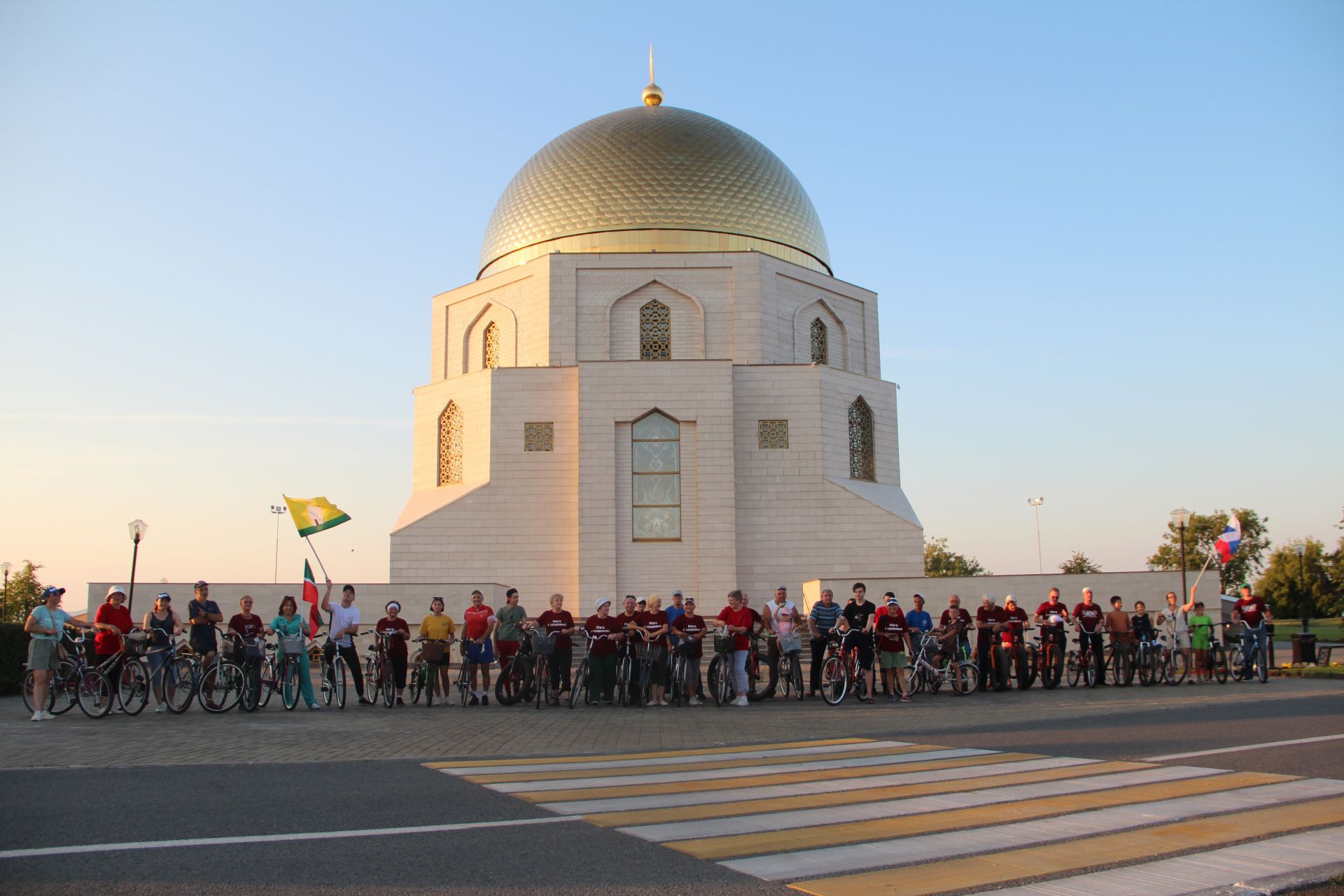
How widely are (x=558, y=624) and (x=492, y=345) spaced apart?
17.3 m

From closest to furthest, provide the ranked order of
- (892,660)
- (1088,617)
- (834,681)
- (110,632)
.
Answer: (110,632)
(834,681)
(892,660)
(1088,617)

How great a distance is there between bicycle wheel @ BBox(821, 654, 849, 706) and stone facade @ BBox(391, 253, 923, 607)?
11.8m

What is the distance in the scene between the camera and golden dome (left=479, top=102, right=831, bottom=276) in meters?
29.6

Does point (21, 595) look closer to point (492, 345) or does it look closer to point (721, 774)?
point (492, 345)

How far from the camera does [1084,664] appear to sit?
15430 millimetres

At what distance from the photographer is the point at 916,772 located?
7324 mm

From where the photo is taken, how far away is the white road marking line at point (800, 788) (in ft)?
20.2

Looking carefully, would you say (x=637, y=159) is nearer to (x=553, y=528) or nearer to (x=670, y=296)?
(x=670, y=296)

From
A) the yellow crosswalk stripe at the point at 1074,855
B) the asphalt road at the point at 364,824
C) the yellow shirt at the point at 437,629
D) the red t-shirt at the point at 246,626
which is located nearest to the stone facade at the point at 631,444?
Answer: the yellow shirt at the point at 437,629

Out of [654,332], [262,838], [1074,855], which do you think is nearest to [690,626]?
[262,838]

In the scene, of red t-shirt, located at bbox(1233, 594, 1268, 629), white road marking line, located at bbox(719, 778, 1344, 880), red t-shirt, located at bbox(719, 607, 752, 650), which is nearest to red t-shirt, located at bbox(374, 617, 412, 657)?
red t-shirt, located at bbox(719, 607, 752, 650)

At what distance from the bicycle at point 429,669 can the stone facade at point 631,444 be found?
11.1m

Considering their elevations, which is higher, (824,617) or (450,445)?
(450,445)

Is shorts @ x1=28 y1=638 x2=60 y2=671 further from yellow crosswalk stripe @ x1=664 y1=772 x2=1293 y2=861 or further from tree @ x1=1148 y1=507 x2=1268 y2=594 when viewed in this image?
tree @ x1=1148 y1=507 x2=1268 y2=594
